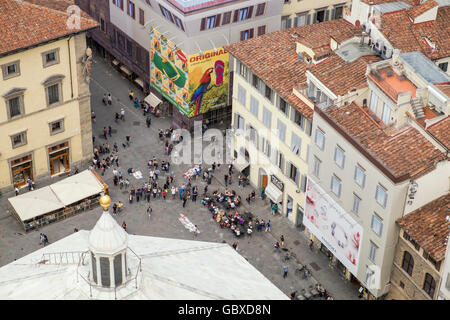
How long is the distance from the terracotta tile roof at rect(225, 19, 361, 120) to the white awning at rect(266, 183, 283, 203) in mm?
11882

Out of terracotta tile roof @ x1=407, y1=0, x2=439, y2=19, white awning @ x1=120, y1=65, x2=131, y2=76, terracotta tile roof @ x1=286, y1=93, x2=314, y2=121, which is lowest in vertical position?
white awning @ x1=120, y1=65, x2=131, y2=76

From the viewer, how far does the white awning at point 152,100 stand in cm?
10857

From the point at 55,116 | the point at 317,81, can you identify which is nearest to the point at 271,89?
the point at 317,81

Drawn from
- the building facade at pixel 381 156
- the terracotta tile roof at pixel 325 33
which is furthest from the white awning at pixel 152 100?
the building facade at pixel 381 156

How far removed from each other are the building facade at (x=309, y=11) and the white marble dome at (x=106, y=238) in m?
63.8

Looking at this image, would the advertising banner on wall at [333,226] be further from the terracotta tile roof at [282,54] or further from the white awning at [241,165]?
the white awning at [241,165]

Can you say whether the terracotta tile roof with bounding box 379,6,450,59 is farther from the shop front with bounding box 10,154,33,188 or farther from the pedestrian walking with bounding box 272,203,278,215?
the shop front with bounding box 10,154,33,188

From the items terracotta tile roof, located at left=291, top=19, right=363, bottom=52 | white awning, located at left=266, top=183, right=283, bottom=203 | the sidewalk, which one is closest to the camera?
the sidewalk

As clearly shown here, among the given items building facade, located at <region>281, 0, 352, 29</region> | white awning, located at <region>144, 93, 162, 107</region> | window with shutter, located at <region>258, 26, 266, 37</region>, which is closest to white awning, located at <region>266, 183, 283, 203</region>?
window with shutter, located at <region>258, 26, 266, 37</region>

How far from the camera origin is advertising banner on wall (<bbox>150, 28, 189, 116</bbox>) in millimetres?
99812

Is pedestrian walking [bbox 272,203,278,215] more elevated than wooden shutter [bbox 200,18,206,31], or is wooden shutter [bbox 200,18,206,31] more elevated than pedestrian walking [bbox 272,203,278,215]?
wooden shutter [bbox 200,18,206,31]

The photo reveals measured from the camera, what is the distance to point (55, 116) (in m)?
92.8

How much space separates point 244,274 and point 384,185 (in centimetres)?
2055

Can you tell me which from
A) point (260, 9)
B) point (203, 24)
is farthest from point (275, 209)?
point (260, 9)
